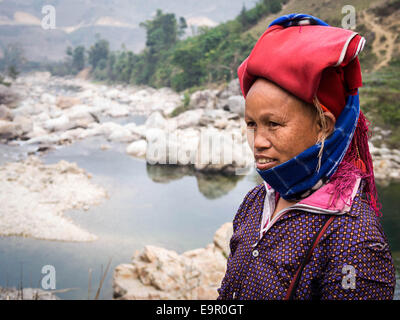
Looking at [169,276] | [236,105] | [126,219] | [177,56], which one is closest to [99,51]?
[177,56]

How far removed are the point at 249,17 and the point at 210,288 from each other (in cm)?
1662

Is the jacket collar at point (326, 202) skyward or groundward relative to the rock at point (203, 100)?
groundward

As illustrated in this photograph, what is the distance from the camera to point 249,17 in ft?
56.6

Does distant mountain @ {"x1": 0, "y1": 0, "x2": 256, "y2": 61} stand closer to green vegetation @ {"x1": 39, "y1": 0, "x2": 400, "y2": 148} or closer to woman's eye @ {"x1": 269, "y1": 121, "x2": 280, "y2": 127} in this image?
green vegetation @ {"x1": 39, "y1": 0, "x2": 400, "y2": 148}

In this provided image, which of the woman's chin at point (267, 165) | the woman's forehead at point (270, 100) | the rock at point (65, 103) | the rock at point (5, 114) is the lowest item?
the woman's chin at point (267, 165)

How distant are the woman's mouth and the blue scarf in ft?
A: 0.04

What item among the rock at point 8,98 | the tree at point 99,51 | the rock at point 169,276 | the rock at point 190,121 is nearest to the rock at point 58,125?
the rock at point 190,121

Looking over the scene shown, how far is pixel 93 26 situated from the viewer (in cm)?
5850

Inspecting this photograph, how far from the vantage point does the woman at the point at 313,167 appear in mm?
698

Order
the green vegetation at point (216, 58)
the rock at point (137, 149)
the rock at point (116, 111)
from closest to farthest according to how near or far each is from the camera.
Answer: the green vegetation at point (216, 58), the rock at point (137, 149), the rock at point (116, 111)

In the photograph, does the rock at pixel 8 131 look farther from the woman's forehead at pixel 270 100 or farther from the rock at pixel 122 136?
the woman's forehead at pixel 270 100

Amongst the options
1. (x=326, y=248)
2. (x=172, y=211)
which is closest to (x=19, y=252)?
(x=172, y=211)

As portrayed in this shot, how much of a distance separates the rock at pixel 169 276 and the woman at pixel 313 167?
86.6 inches

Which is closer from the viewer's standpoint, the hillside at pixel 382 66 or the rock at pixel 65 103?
the hillside at pixel 382 66
